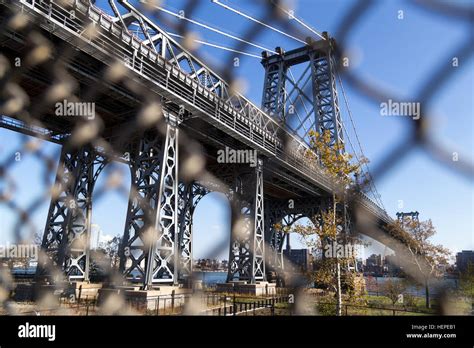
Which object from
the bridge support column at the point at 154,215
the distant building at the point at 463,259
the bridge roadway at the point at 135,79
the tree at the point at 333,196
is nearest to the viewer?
the bridge roadway at the point at 135,79

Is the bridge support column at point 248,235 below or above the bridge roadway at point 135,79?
below

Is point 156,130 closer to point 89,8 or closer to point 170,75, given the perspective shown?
point 170,75

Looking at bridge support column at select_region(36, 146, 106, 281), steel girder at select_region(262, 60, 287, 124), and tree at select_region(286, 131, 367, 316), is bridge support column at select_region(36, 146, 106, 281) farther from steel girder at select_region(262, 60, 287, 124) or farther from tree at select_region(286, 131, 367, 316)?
steel girder at select_region(262, 60, 287, 124)

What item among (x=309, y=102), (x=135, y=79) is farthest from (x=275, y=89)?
(x=135, y=79)

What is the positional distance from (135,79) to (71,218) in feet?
36.2

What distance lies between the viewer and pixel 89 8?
576 inches

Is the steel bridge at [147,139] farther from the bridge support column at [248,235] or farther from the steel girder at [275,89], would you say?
the steel girder at [275,89]

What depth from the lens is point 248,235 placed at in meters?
31.3

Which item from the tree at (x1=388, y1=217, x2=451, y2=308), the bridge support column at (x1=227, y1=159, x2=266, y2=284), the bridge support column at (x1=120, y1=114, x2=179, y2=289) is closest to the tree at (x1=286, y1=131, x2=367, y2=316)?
the bridge support column at (x1=120, y1=114, x2=179, y2=289)

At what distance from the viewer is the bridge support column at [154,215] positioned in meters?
18.9

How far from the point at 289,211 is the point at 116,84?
1528 inches

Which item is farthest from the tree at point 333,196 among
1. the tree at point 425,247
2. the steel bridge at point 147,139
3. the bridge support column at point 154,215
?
the tree at point 425,247

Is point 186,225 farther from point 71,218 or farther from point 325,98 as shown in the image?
point 325,98

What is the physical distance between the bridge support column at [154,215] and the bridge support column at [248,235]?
10.9 metres
